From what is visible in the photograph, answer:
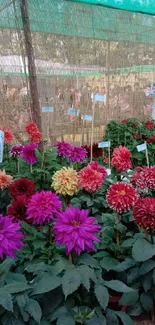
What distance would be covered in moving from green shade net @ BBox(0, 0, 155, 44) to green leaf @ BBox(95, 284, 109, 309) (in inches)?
132

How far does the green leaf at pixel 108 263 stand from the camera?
172 cm

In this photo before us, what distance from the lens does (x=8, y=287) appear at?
4.27 feet

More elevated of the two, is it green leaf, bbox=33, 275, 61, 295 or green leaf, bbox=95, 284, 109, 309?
green leaf, bbox=33, 275, 61, 295

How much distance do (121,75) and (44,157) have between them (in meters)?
3.10

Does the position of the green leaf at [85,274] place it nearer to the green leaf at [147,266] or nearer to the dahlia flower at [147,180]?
the green leaf at [147,266]

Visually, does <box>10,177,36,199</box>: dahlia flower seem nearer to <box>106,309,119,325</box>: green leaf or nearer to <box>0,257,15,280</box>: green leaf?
<box>0,257,15,280</box>: green leaf

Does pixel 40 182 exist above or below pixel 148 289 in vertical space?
above

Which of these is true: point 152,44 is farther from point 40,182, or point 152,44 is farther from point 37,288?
point 37,288

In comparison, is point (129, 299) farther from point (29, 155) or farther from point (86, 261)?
point (29, 155)

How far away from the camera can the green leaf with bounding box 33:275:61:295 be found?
Result: 1.33 metres

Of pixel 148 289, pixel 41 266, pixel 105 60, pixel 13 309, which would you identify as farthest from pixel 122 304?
pixel 105 60

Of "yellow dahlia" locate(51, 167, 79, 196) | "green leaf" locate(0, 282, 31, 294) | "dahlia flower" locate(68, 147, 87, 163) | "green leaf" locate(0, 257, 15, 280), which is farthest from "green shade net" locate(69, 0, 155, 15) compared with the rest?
"green leaf" locate(0, 282, 31, 294)

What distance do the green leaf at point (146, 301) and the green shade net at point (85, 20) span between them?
329cm

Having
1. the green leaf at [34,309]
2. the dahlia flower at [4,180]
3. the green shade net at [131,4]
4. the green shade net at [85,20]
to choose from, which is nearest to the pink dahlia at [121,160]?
the dahlia flower at [4,180]
